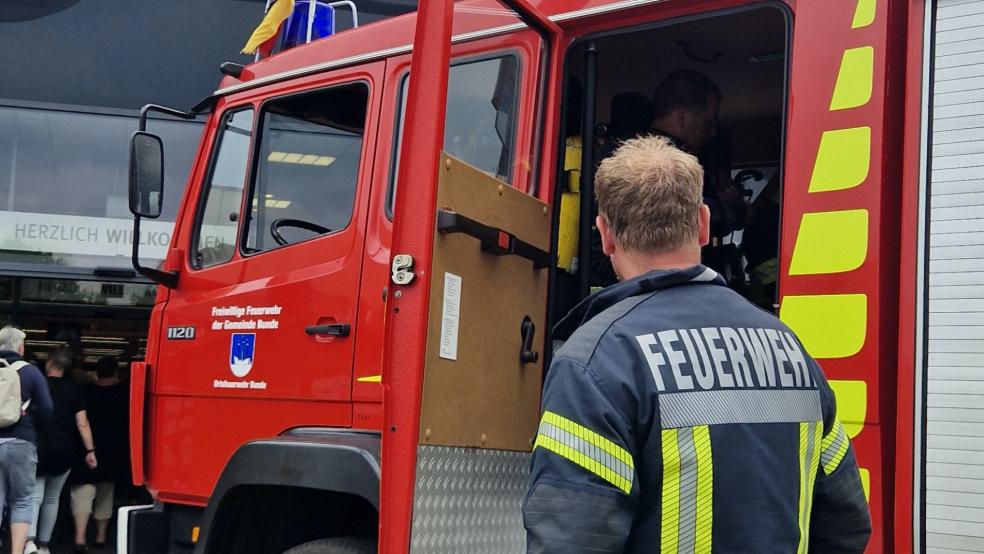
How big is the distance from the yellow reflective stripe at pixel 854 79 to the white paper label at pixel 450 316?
1048mm

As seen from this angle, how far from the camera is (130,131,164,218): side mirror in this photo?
392cm

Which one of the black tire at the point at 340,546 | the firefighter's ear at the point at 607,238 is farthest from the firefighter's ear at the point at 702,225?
the black tire at the point at 340,546

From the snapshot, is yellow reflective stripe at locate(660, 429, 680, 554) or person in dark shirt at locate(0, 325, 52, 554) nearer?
yellow reflective stripe at locate(660, 429, 680, 554)

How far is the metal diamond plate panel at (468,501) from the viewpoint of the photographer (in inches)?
103

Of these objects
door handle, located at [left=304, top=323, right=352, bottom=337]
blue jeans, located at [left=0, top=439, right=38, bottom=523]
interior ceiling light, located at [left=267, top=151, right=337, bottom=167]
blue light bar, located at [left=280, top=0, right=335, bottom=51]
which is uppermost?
blue light bar, located at [left=280, top=0, right=335, bottom=51]

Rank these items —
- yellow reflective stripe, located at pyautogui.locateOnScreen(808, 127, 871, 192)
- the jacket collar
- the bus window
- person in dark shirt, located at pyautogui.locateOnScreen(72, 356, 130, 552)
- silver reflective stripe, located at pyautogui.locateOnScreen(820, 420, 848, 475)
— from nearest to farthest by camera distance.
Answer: the jacket collar < silver reflective stripe, located at pyautogui.locateOnScreen(820, 420, 848, 475) < yellow reflective stripe, located at pyautogui.locateOnScreen(808, 127, 871, 192) < the bus window < person in dark shirt, located at pyautogui.locateOnScreen(72, 356, 130, 552)

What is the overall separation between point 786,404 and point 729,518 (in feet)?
0.75

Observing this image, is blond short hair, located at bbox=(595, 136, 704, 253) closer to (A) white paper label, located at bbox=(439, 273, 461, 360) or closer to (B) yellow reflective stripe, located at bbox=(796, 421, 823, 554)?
(B) yellow reflective stripe, located at bbox=(796, 421, 823, 554)

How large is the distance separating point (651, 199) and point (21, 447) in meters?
6.19

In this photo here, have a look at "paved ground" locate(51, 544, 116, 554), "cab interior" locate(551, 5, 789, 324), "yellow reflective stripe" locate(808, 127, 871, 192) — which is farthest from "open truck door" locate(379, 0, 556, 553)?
"paved ground" locate(51, 544, 116, 554)

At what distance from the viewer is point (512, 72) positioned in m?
3.22

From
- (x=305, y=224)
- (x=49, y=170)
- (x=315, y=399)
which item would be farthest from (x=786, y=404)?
(x=49, y=170)

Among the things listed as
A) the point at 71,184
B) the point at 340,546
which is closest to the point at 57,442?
the point at 71,184

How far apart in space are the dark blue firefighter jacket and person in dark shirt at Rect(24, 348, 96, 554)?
6.76 meters
